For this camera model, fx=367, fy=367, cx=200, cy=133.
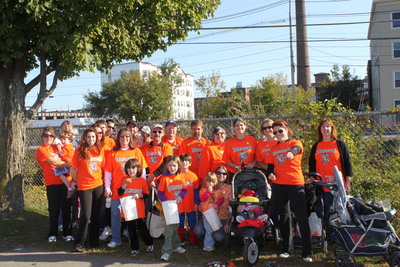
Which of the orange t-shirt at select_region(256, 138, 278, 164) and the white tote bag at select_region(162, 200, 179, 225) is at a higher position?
the orange t-shirt at select_region(256, 138, 278, 164)

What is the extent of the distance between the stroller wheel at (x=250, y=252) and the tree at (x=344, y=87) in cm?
3855

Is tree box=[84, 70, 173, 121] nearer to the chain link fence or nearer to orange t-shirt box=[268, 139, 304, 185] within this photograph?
the chain link fence

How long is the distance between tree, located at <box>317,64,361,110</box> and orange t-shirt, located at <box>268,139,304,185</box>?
3794 cm

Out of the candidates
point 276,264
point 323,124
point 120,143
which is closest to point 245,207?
point 276,264

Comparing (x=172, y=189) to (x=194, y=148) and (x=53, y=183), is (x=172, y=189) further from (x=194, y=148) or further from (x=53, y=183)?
(x=53, y=183)

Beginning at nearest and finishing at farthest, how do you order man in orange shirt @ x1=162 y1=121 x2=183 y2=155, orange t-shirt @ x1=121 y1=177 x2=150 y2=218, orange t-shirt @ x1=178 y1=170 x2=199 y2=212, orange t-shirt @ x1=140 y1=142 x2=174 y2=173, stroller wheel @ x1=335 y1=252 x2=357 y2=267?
stroller wheel @ x1=335 y1=252 x2=357 y2=267 < orange t-shirt @ x1=121 y1=177 x2=150 y2=218 < orange t-shirt @ x1=178 y1=170 x2=199 y2=212 < orange t-shirt @ x1=140 y1=142 x2=174 y2=173 < man in orange shirt @ x1=162 y1=121 x2=183 y2=155

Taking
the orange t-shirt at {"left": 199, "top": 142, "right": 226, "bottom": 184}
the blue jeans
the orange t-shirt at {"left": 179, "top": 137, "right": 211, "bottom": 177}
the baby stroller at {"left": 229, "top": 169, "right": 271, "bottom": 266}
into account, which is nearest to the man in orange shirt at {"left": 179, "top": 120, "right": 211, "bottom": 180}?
the orange t-shirt at {"left": 179, "top": 137, "right": 211, "bottom": 177}

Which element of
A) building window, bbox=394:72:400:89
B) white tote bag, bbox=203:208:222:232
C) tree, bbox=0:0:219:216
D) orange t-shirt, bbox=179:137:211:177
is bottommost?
white tote bag, bbox=203:208:222:232

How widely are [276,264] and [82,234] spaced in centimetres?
303

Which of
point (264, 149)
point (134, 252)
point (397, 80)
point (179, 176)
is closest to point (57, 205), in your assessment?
point (134, 252)

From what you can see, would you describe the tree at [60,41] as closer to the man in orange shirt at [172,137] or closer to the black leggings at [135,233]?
the man in orange shirt at [172,137]

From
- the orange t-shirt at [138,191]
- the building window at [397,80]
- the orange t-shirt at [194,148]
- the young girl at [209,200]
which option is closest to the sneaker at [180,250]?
the young girl at [209,200]

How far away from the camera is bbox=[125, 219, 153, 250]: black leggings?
5.66 m

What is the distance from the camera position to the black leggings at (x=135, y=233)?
5.66 meters
